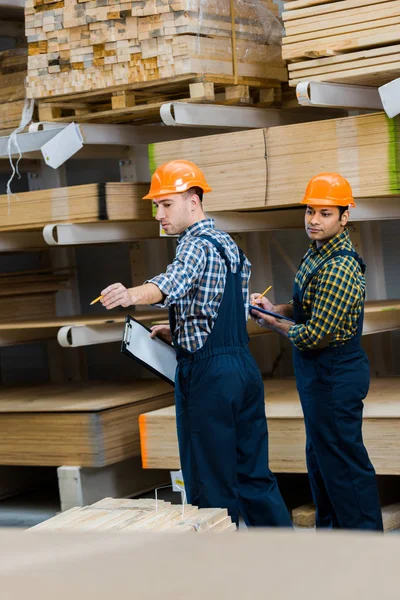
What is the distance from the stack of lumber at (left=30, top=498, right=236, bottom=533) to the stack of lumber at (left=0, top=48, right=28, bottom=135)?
13.6 feet

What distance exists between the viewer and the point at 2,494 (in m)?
7.20

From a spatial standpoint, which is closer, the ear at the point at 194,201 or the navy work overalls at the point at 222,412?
the navy work overalls at the point at 222,412

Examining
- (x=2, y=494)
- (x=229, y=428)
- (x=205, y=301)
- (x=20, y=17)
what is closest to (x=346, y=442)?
(x=229, y=428)

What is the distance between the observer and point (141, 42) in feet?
18.7

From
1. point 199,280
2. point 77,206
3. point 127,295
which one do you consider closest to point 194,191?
point 199,280

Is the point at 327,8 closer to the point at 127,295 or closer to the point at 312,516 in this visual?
the point at 127,295

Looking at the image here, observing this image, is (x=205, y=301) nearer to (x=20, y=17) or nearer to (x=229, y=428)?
(x=229, y=428)

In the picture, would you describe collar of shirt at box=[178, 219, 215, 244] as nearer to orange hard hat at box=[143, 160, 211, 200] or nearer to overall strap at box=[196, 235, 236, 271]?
overall strap at box=[196, 235, 236, 271]

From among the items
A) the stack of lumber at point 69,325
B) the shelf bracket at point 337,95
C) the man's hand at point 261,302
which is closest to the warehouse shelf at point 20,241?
the stack of lumber at point 69,325

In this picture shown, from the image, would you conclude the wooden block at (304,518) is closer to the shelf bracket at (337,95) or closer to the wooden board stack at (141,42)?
the shelf bracket at (337,95)

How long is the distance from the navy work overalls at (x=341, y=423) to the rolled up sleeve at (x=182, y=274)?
0.76 metres

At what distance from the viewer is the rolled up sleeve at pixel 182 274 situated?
13.1 ft

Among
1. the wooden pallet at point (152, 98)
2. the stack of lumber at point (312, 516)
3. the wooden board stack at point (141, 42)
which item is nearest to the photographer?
the stack of lumber at point (312, 516)

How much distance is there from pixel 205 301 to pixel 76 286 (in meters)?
3.85
